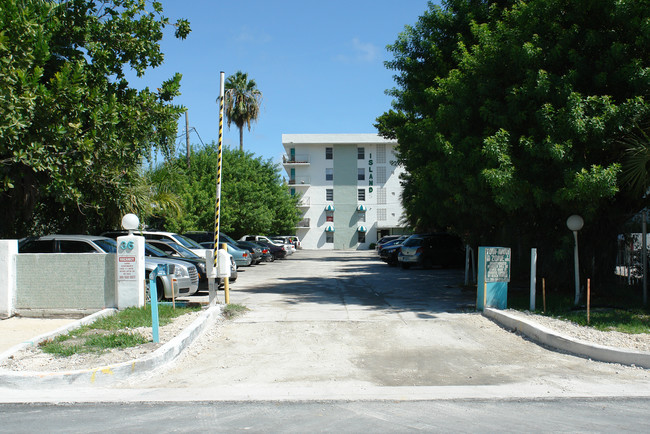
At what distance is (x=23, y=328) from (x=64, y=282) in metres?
1.37

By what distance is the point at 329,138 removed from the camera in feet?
211

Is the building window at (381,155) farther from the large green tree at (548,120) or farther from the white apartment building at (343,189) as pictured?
the large green tree at (548,120)

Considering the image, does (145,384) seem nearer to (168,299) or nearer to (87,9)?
(168,299)

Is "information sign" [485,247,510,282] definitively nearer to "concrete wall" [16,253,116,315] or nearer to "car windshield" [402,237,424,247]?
"concrete wall" [16,253,116,315]

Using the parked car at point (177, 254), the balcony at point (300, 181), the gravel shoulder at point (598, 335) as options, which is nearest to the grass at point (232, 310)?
the parked car at point (177, 254)

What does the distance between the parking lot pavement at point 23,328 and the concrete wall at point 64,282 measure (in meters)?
0.37

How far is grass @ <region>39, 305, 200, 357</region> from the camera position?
7352mm

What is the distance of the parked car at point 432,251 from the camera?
81.4 feet

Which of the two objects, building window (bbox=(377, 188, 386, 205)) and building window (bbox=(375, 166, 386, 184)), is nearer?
building window (bbox=(375, 166, 386, 184))

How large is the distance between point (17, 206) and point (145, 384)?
10.6 m

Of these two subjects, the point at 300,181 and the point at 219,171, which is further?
the point at 300,181

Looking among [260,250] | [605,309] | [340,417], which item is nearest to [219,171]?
[340,417]

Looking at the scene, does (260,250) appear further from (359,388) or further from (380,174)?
(380,174)

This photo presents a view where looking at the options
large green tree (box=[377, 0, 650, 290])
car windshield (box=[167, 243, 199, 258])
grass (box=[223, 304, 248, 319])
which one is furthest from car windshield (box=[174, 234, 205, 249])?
large green tree (box=[377, 0, 650, 290])
